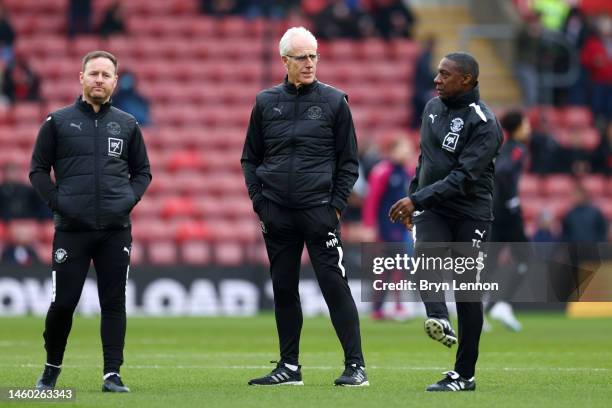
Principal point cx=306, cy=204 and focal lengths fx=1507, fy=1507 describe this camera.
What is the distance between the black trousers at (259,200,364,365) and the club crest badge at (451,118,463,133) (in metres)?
0.98

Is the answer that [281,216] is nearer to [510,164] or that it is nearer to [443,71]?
[443,71]

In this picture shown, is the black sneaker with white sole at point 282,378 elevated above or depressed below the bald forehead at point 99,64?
below

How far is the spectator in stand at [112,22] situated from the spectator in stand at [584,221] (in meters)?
9.09

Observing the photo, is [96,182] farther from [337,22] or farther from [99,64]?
[337,22]

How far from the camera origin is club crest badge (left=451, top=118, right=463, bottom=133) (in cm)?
957

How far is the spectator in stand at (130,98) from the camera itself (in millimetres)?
24328

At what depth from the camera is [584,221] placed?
71.5 feet

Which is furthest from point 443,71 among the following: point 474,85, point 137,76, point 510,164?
point 137,76

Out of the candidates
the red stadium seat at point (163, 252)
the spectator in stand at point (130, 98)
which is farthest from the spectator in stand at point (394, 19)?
the red stadium seat at point (163, 252)

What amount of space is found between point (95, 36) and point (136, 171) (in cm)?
1720

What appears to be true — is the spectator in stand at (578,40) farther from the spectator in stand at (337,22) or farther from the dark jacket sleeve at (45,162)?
the dark jacket sleeve at (45,162)

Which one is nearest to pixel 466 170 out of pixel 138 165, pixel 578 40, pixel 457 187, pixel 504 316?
pixel 457 187

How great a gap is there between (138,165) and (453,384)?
2484mm

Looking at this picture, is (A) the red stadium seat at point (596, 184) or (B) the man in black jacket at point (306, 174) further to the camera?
(A) the red stadium seat at point (596, 184)
